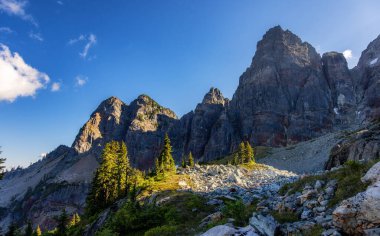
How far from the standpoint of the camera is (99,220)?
44.9 metres

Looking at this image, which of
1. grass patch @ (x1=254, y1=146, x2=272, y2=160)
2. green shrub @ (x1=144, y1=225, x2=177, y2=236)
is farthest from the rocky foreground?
grass patch @ (x1=254, y1=146, x2=272, y2=160)

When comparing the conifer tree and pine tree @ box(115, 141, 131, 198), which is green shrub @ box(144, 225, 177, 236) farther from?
the conifer tree

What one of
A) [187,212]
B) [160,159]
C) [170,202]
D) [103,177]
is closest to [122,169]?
[103,177]

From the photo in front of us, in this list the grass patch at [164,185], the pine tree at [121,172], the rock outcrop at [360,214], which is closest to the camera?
the rock outcrop at [360,214]

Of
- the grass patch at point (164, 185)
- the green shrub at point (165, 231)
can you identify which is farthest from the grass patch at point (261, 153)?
the green shrub at point (165, 231)

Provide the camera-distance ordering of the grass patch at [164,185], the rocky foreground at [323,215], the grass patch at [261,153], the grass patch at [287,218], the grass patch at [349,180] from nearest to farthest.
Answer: the rocky foreground at [323,215] → the grass patch at [349,180] → the grass patch at [287,218] → the grass patch at [164,185] → the grass patch at [261,153]

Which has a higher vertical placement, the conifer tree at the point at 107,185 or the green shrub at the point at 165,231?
the conifer tree at the point at 107,185

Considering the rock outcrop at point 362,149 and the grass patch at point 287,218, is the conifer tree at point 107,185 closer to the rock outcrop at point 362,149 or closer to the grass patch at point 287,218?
the rock outcrop at point 362,149

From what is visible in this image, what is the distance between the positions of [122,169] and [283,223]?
53.6 meters

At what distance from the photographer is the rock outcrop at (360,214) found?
33.7ft

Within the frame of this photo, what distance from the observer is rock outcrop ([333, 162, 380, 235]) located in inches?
404

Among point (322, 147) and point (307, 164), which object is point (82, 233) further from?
point (322, 147)

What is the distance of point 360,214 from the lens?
10562mm

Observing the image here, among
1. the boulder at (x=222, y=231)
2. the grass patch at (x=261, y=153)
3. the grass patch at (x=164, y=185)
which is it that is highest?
the grass patch at (x=261, y=153)
